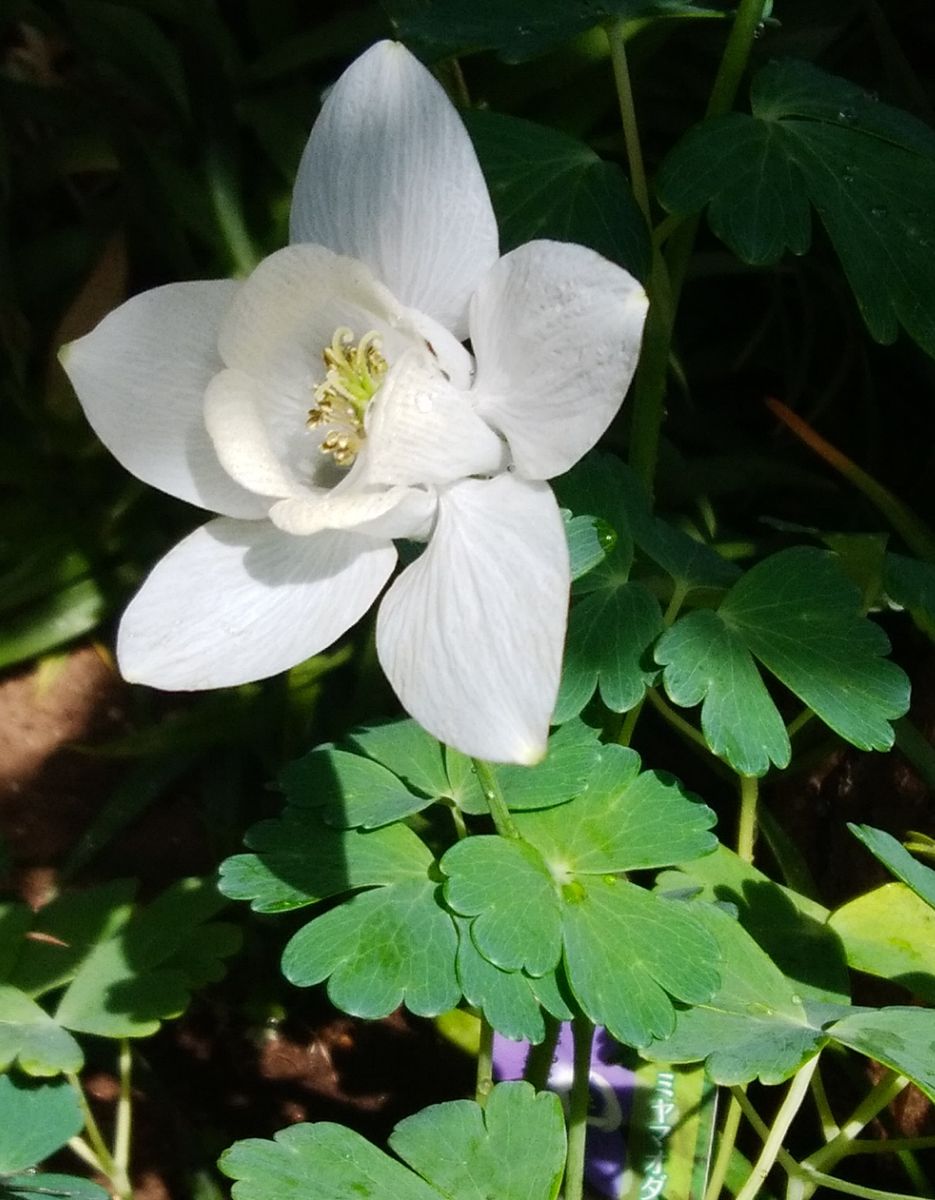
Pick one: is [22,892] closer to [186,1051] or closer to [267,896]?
[186,1051]

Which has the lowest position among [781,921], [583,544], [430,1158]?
[781,921]

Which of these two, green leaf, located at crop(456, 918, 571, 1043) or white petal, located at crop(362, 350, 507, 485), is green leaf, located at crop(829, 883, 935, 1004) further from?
white petal, located at crop(362, 350, 507, 485)

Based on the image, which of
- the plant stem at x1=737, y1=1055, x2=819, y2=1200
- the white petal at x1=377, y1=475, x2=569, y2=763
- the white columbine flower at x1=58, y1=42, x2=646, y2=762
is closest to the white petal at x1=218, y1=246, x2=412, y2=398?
the white columbine flower at x1=58, y1=42, x2=646, y2=762

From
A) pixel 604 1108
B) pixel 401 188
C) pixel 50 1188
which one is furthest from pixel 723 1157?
pixel 401 188

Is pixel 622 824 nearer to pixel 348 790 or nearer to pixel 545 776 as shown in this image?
pixel 545 776

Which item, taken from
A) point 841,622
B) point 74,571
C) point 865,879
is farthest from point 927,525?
point 74,571

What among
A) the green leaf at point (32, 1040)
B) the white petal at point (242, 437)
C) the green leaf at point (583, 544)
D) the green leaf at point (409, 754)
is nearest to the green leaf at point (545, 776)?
the green leaf at point (409, 754)
